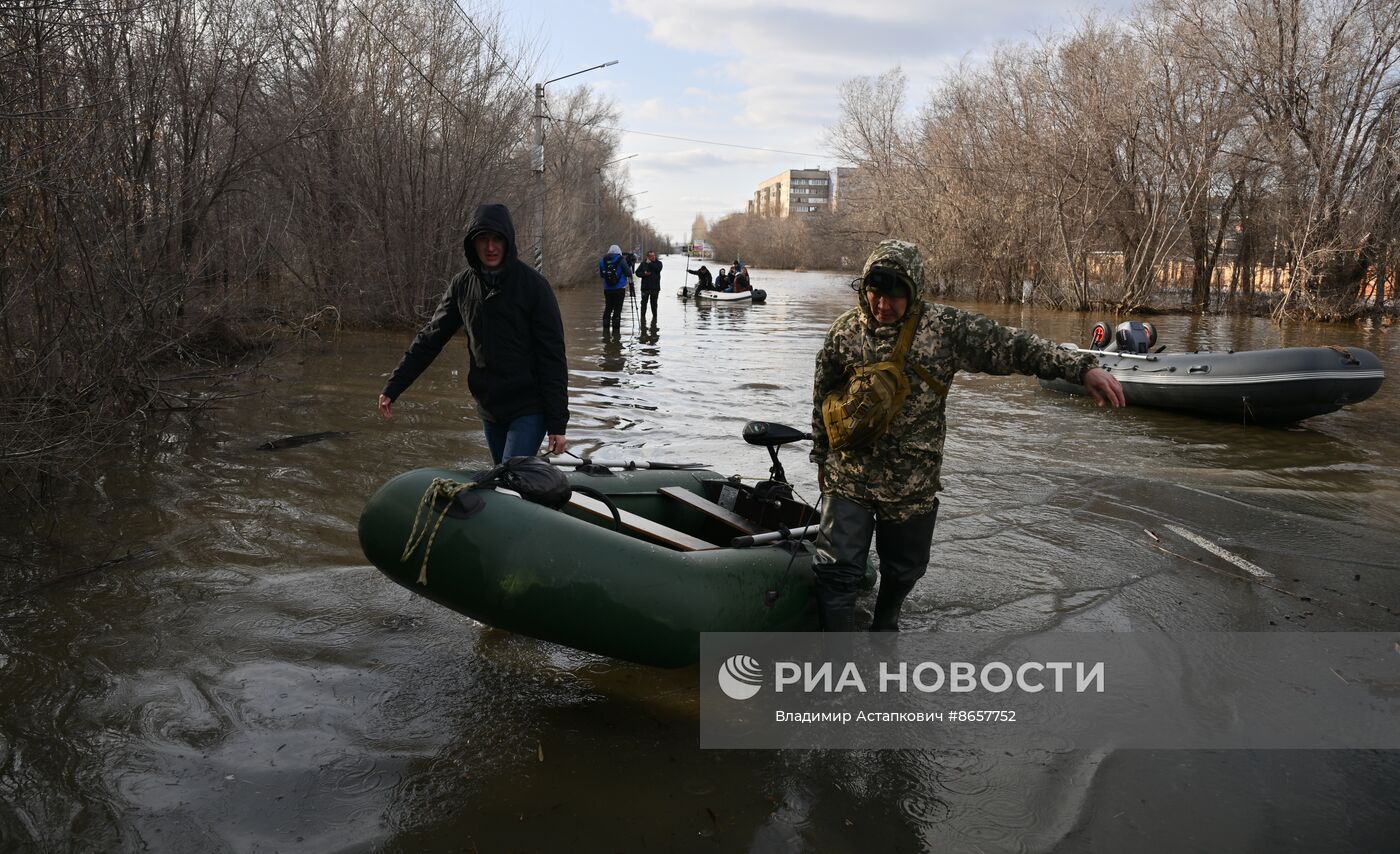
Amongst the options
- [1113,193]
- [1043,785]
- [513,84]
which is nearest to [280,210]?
[513,84]

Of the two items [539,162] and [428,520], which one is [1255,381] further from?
[539,162]

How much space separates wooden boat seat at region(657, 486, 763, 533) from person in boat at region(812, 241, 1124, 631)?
80 centimetres

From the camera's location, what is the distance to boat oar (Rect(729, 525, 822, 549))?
4.20 metres

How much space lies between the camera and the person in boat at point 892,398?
369 centimetres

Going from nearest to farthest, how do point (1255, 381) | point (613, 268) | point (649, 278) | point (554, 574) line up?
point (554, 574) → point (1255, 381) → point (613, 268) → point (649, 278)

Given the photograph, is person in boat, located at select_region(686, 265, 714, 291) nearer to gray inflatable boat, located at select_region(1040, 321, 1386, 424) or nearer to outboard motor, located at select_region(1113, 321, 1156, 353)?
outboard motor, located at select_region(1113, 321, 1156, 353)

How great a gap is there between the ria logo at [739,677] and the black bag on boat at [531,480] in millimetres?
975

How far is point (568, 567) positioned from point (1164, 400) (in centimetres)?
955

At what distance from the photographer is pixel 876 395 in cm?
367

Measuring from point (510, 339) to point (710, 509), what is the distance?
1.34m

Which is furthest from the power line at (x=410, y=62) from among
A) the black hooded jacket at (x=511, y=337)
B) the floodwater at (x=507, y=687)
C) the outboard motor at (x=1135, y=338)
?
the black hooded jacket at (x=511, y=337)

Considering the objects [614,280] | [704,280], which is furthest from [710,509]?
[704,280]

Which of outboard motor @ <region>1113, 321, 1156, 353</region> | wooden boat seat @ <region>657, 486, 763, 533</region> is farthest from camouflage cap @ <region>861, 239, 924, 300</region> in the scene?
outboard motor @ <region>1113, 321, 1156, 353</region>

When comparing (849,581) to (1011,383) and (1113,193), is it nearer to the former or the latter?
(1011,383)
